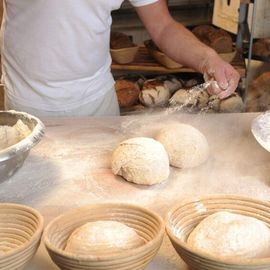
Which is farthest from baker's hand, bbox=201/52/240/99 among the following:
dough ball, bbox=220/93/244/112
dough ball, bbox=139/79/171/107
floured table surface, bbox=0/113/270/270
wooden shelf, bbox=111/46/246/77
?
wooden shelf, bbox=111/46/246/77

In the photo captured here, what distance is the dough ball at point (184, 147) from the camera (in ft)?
4.22

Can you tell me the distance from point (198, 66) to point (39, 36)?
535 mm

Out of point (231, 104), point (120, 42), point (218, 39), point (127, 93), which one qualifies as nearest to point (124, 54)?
point (120, 42)

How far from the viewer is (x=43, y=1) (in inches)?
60.4

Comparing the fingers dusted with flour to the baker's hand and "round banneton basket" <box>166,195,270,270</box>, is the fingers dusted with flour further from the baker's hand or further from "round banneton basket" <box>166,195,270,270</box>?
"round banneton basket" <box>166,195,270,270</box>

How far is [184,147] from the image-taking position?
1292 millimetres

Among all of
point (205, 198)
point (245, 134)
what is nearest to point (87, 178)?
point (205, 198)

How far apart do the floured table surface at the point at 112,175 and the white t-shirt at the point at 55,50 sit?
17cm

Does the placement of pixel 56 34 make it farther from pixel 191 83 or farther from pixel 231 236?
pixel 191 83

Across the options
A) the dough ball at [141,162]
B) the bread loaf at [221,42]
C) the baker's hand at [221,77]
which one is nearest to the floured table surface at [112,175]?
the dough ball at [141,162]

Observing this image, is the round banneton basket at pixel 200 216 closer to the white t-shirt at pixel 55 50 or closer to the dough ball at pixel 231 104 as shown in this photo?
the white t-shirt at pixel 55 50

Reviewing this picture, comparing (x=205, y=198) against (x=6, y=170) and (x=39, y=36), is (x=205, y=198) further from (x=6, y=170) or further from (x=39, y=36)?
(x=39, y=36)

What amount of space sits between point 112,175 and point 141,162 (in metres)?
0.11

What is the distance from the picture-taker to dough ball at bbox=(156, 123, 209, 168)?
4.22 ft
